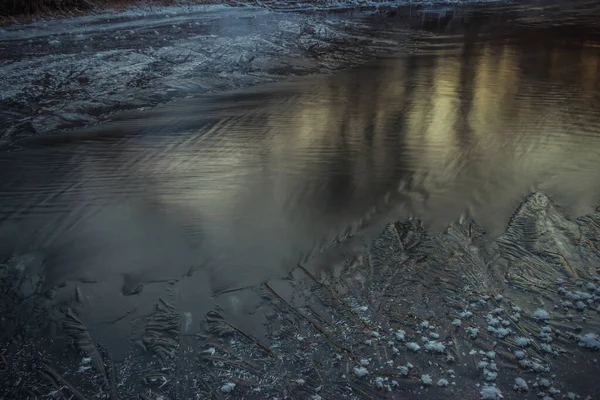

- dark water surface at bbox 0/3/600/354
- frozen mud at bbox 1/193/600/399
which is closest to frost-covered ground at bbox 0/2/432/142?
dark water surface at bbox 0/3/600/354

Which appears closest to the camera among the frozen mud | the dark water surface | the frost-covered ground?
the frozen mud

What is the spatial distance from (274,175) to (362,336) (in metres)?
1.89

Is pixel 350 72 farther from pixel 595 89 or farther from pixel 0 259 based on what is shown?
pixel 0 259

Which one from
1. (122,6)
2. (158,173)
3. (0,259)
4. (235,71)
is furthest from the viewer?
(122,6)

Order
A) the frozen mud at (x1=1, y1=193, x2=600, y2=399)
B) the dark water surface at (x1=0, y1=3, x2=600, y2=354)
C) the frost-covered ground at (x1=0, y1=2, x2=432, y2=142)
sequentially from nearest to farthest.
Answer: the frozen mud at (x1=1, y1=193, x2=600, y2=399) → the dark water surface at (x1=0, y1=3, x2=600, y2=354) → the frost-covered ground at (x1=0, y1=2, x2=432, y2=142)

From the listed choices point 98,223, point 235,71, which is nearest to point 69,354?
point 98,223

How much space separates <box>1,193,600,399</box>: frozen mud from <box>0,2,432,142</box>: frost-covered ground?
3.04 metres

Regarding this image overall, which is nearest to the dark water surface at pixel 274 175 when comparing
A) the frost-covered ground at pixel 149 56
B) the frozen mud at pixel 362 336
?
the frozen mud at pixel 362 336

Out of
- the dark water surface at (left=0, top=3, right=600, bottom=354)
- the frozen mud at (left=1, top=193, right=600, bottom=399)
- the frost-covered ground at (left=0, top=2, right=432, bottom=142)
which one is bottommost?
the frozen mud at (left=1, top=193, right=600, bottom=399)

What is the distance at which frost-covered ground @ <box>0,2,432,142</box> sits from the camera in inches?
203

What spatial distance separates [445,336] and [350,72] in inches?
199

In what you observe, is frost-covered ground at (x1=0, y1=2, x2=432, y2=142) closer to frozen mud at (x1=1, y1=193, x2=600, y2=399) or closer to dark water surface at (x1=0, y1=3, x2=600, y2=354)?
dark water surface at (x1=0, y1=3, x2=600, y2=354)

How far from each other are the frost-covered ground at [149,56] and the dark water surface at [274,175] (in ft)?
1.72

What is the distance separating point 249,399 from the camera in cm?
188
